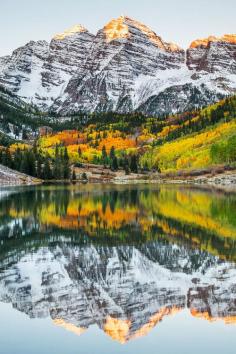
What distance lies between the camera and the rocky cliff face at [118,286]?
784 inches

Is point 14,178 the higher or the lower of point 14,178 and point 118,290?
the lower

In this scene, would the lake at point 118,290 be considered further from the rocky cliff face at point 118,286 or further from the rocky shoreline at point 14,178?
the rocky shoreline at point 14,178

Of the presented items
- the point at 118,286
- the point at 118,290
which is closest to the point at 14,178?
the point at 118,286

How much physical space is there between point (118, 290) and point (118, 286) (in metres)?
0.81

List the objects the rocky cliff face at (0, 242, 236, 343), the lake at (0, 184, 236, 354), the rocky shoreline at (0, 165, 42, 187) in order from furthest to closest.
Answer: the rocky shoreline at (0, 165, 42, 187), the rocky cliff face at (0, 242, 236, 343), the lake at (0, 184, 236, 354)

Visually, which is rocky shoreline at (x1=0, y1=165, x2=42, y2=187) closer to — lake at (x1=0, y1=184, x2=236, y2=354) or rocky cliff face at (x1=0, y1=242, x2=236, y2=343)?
lake at (x1=0, y1=184, x2=236, y2=354)

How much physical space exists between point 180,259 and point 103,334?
13.1m

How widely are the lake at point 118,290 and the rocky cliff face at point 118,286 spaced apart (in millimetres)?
40

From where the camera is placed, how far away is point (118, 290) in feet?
77.3

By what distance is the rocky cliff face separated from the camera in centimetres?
1992

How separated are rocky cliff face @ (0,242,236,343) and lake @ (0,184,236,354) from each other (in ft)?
0.13

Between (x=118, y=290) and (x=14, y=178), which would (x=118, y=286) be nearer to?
(x=118, y=290)

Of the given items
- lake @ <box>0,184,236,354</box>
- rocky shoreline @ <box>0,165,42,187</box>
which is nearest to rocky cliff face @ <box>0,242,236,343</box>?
lake @ <box>0,184,236,354</box>

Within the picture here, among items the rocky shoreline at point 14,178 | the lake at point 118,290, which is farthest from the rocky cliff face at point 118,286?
the rocky shoreline at point 14,178
